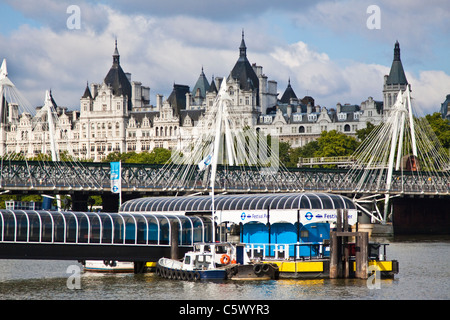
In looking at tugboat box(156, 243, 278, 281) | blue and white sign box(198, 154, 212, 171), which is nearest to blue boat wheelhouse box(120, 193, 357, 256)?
tugboat box(156, 243, 278, 281)

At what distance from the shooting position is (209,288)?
5616 centimetres

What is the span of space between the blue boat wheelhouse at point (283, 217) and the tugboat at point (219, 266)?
273 centimetres

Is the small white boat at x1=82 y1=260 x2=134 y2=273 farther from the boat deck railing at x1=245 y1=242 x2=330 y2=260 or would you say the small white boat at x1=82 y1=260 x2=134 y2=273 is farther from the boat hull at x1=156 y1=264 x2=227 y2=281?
the boat deck railing at x1=245 y1=242 x2=330 y2=260

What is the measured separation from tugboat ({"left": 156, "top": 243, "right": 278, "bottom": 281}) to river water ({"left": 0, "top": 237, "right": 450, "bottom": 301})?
0.50 m

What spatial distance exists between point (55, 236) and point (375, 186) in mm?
78028

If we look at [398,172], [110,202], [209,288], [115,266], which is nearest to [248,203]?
[115,266]

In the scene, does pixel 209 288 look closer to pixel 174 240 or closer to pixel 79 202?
pixel 174 240

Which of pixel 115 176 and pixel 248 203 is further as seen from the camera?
pixel 115 176

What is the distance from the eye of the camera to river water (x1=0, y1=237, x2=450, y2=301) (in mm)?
53844

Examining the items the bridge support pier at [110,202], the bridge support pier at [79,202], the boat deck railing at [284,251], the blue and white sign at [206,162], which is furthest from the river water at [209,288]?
the bridge support pier at [110,202]

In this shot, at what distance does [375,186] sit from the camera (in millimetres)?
132375

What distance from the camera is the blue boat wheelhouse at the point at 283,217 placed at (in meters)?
62.3

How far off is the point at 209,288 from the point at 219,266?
12.0ft

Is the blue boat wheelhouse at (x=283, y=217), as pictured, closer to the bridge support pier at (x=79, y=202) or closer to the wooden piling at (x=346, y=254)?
the wooden piling at (x=346, y=254)
